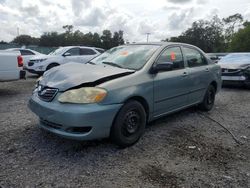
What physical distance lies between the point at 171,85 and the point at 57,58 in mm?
8733

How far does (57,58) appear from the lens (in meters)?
12.3

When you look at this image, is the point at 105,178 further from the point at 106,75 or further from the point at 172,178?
the point at 106,75

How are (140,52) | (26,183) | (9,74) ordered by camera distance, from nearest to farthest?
(26,183) → (140,52) → (9,74)

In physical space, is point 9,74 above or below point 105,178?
above

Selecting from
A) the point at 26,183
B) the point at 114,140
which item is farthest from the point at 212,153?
the point at 26,183

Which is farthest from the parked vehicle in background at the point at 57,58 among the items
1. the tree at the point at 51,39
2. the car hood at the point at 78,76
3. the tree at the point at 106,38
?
the tree at the point at 51,39

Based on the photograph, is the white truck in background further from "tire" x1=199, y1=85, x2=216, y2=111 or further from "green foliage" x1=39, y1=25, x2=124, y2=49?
"green foliage" x1=39, y1=25, x2=124, y2=49

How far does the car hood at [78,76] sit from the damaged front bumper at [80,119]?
0.29 m

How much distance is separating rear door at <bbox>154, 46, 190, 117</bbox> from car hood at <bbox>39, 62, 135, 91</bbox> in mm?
654

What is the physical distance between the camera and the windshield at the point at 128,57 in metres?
4.44

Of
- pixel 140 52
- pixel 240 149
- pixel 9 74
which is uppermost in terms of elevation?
pixel 140 52

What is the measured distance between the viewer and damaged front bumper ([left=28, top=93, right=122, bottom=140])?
3.39m

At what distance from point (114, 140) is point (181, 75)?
1988 mm

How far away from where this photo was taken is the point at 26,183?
2.96 meters
